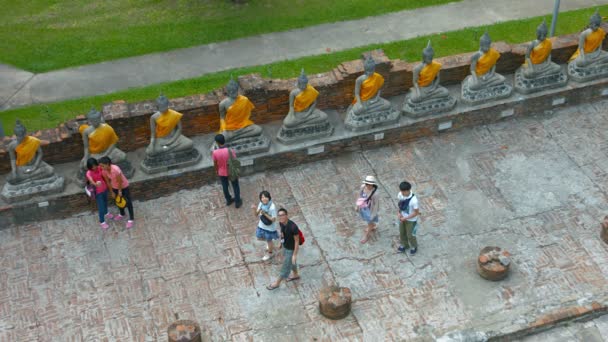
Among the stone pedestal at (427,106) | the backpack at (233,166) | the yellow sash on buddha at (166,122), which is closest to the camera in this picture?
the backpack at (233,166)

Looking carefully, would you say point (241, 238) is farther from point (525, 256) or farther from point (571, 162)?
point (571, 162)

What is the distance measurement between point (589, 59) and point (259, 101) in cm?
629

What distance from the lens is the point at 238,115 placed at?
1394cm

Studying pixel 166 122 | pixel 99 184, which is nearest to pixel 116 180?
pixel 99 184

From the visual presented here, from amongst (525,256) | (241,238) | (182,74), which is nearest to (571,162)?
(525,256)

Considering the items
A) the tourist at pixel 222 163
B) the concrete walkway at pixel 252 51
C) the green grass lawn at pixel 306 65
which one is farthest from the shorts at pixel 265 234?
the concrete walkway at pixel 252 51

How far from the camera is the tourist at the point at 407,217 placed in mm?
12070

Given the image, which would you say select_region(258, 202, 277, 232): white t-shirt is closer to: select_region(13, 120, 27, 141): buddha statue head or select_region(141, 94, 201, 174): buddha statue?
select_region(141, 94, 201, 174): buddha statue

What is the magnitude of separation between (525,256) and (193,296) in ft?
16.6

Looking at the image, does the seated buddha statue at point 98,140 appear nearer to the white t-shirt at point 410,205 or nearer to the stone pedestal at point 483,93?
the white t-shirt at point 410,205

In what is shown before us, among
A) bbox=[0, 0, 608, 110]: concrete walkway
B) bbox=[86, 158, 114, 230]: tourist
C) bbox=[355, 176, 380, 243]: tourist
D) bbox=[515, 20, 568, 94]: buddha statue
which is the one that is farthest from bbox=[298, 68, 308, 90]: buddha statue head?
bbox=[0, 0, 608, 110]: concrete walkway

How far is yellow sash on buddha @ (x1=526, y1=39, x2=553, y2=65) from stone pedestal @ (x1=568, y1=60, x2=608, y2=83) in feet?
2.52

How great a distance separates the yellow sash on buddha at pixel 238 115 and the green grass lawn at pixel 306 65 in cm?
369

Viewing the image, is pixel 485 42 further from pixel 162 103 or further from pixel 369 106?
pixel 162 103
